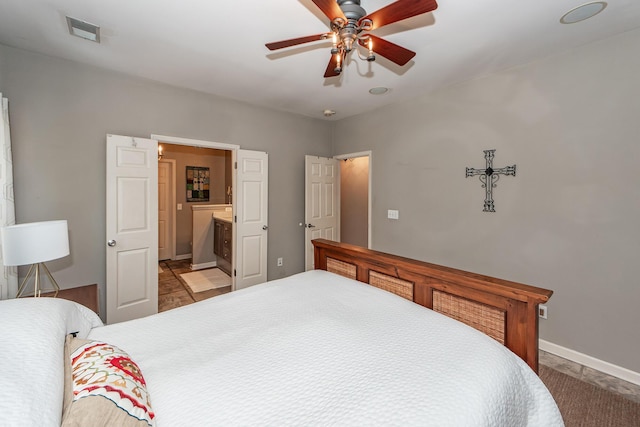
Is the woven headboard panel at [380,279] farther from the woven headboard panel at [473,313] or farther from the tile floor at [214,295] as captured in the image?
the tile floor at [214,295]

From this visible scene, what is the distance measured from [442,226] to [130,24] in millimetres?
3455

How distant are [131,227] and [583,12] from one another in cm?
418

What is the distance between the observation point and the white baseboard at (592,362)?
217cm

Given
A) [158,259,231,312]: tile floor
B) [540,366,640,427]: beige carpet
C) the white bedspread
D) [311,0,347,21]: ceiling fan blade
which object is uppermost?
[311,0,347,21]: ceiling fan blade

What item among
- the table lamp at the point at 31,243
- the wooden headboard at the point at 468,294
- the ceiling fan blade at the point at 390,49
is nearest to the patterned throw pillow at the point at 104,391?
the table lamp at the point at 31,243

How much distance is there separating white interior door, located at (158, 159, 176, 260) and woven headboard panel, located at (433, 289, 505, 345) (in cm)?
547

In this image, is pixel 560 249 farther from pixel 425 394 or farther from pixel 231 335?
pixel 231 335

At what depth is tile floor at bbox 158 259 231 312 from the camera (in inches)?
141

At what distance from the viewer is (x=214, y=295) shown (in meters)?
3.85

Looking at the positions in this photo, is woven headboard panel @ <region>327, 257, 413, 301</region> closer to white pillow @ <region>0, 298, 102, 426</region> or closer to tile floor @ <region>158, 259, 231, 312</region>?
white pillow @ <region>0, 298, 102, 426</region>

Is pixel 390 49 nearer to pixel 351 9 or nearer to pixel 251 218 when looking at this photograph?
pixel 351 9

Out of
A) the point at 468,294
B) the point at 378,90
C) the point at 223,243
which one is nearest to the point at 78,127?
the point at 223,243

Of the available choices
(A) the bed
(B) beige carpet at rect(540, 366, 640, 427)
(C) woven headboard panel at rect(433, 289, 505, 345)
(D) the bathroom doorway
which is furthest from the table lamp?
(B) beige carpet at rect(540, 366, 640, 427)

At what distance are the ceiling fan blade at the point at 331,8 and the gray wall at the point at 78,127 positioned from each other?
246 centimetres
